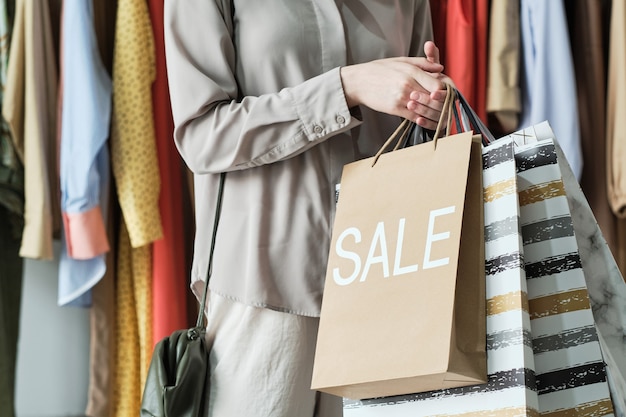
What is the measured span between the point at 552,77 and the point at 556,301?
3.50 ft

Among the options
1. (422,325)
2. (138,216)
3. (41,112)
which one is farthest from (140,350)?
(422,325)

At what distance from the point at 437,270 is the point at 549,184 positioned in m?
0.14

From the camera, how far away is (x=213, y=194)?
1.08m

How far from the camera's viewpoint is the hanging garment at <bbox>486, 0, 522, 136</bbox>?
1.79 metres

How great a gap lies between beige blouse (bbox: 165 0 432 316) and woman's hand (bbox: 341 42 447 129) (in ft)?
0.07

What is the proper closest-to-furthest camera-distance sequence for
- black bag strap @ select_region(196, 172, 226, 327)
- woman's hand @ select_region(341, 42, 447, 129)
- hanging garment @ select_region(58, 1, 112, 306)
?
woman's hand @ select_region(341, 42, 447, 129) → black bag strap @ select_region(196, 172, 226, 327) → hanging garment @ select_region(58, 1, 112, 306)

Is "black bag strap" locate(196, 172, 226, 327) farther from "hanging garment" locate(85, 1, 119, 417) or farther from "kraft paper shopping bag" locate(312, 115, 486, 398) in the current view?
"hanging garment" locate(85, 1, 119, 417)

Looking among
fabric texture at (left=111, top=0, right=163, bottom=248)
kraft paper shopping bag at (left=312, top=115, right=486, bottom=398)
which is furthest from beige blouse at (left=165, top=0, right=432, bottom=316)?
fabric texture at (left=111, top=0, right=163, bottom=248)

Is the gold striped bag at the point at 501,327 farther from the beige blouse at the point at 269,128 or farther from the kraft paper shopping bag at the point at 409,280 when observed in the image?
the beige blouse at the point at 269,128

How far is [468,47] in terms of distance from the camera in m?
1.81

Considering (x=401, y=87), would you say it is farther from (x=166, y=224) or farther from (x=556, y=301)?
(x=166, y=224)

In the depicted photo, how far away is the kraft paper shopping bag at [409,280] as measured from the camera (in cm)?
79

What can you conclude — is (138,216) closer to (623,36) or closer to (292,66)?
(292,66)

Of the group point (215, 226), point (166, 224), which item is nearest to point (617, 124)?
point (166, 224)
